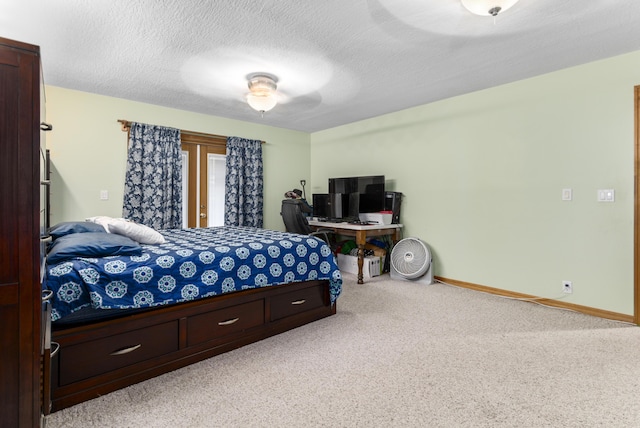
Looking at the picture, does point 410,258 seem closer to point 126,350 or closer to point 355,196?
point 355,196

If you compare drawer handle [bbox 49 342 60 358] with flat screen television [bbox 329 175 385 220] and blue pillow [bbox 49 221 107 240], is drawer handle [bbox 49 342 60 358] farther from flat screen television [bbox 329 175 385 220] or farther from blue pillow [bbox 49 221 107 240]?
flat screen television [bbox 329 175 385 220]

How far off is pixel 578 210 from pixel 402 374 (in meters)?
2.46

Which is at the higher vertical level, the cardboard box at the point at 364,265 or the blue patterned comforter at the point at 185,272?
the blue patterned comforter at the point at 185,272

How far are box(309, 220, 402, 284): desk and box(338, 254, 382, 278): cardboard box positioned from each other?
0.26 m

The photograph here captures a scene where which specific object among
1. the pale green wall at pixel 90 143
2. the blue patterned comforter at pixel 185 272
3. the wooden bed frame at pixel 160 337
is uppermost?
the pale green wall at pixel 90 143

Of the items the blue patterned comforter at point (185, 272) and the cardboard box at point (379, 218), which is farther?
the cardboard box at point (379, 218)

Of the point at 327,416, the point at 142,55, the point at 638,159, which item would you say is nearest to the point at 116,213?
the point at 142,55

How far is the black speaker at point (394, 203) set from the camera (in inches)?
173

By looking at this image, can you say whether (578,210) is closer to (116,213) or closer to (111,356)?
(111,356)

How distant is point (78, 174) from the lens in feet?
12.0

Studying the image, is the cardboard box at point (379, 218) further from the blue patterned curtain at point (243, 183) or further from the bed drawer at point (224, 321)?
the bed drawer at point (224, 321)

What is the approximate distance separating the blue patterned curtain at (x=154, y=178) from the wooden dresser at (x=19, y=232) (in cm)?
309

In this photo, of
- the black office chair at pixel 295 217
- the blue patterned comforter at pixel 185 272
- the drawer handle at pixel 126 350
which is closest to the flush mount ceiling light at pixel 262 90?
the black office chair at pixel 295 217

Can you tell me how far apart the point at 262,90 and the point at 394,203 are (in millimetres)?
2303
